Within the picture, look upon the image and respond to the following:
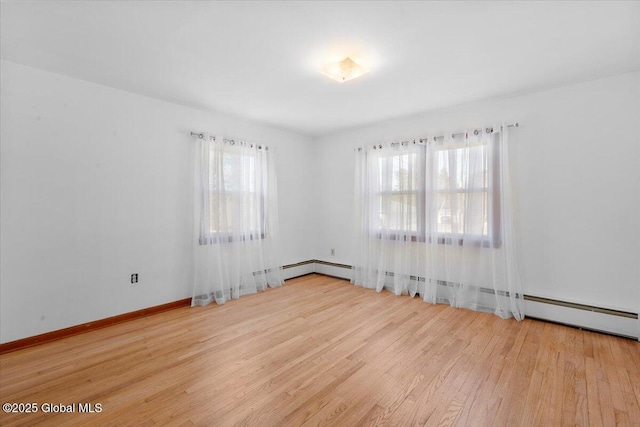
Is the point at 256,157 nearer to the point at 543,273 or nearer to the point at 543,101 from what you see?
the point at 543,101

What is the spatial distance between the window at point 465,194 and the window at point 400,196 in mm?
202

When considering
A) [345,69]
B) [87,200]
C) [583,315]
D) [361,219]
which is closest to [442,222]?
[361,219]

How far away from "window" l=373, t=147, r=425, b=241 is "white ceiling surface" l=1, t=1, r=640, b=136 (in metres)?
0.99

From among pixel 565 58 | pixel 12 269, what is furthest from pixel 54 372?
pixel 565 58

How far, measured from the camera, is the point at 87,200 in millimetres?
2783

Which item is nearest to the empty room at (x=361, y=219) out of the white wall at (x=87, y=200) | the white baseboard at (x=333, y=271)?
the white wall at (x=87, y=200)

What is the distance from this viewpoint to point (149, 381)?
77.2 inches

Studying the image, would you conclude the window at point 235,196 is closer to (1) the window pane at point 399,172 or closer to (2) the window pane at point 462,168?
(1) the window pane at point 399,172

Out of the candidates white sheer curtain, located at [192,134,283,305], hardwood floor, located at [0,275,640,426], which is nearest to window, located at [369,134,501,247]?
hardwood floor, located at [0,275,640,426]

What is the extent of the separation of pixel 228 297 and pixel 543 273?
3836mm

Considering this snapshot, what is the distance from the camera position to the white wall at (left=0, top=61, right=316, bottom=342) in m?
2.42

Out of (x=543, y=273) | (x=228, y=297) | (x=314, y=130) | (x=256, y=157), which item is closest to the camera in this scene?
(x=543, y=273)

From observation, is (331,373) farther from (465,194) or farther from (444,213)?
(465,194)

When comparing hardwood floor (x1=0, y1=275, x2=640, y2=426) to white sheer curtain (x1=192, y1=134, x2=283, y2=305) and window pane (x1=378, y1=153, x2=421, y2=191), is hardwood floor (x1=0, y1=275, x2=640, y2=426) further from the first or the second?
window pane (x1=378, y1=153, x2=421, y2=191)
